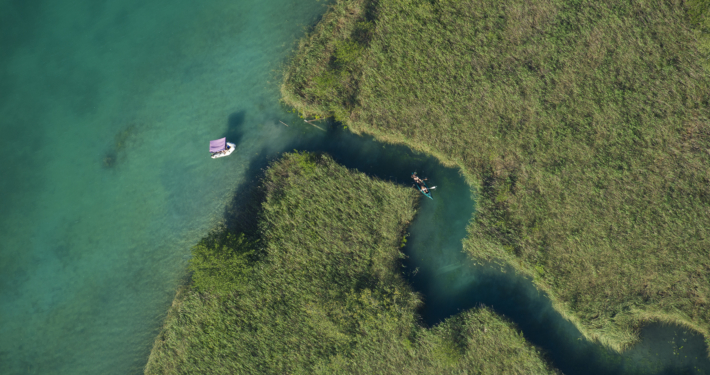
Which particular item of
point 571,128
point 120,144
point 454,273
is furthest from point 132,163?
point 571,128

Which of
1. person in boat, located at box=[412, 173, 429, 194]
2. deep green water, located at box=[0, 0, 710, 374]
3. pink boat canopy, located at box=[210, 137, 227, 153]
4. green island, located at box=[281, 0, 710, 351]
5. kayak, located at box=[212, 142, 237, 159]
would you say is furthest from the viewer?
deep green water, located at box=[0, 0, 710, 374]

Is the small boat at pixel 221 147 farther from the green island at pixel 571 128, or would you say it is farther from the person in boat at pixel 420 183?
the person in boat at pixel 420 183

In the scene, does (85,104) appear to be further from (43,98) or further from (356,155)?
A: (356,155)

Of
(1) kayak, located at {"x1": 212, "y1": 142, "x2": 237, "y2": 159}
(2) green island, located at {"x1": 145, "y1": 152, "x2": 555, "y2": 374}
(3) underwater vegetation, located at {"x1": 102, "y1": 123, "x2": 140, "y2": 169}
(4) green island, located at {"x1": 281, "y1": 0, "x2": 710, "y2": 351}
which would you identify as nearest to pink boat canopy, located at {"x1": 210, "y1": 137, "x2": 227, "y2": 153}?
(1) kayak, located at {"x1": 212, "y1": 142, "x2": 237, "y2": 159}

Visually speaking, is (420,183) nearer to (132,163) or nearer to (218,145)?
(218,145)

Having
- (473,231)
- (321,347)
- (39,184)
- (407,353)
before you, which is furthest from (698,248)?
(39,184)

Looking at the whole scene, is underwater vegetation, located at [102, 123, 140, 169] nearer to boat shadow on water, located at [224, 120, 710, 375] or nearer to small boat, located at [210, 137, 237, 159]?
small boat, located at [210, 137, 237, 159]
